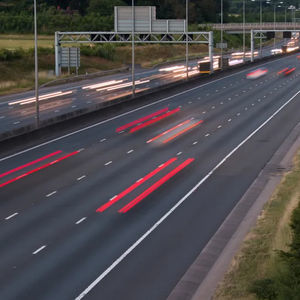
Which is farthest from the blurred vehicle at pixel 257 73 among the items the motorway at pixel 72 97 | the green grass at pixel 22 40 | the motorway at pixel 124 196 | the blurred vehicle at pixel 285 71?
the green grass at pixel 22 40

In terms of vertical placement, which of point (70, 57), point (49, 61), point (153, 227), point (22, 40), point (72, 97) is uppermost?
point (22, 40)

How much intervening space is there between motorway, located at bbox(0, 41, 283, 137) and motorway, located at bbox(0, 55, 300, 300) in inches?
215

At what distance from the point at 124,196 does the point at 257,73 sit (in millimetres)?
70437

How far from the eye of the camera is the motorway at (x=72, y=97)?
55.7m

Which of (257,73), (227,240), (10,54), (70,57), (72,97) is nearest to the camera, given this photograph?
(227,240)

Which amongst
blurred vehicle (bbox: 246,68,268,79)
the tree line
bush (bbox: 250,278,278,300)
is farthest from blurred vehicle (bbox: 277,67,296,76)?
bush (bbox: 250,278,278,300)

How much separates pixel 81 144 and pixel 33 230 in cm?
1849

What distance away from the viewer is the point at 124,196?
30984mm

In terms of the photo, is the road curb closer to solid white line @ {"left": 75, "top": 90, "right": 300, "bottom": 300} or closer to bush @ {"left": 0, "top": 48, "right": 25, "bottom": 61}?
solid white line @ {"left": 75, "top": 90, "right": 300, "bottom": 300}

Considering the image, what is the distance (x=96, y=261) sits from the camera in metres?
22.5

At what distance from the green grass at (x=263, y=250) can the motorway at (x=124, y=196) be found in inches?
68.8

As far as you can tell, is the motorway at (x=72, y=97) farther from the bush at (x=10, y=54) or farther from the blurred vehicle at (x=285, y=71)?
the bush at (x=10, y=54)

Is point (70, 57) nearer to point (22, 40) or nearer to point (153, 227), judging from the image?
point (22, 40)

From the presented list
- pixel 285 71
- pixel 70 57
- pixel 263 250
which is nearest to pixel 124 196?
pixel 263 250
